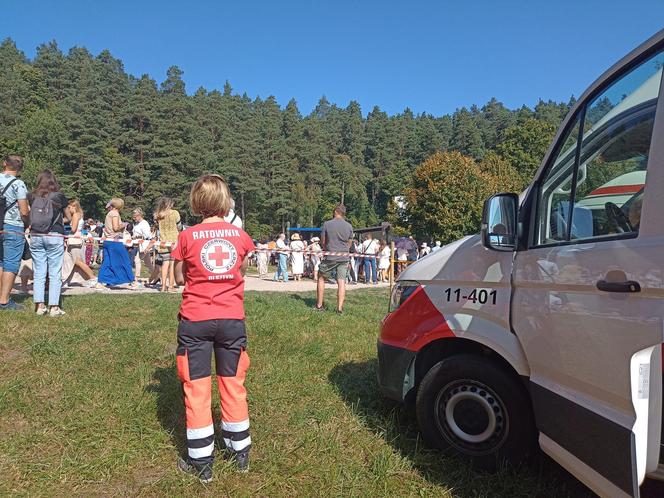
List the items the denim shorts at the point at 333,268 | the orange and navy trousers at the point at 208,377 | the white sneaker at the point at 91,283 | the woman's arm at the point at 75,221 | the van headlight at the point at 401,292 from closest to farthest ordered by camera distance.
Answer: the orange and navy trousers at the point at 208,377, the van headlight at the point at 401,292, the woman's arm at the point at 75,221, the denim shorts at the point at 333,268, the white sneaker at the point at 91,283

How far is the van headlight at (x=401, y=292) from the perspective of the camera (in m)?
3.40

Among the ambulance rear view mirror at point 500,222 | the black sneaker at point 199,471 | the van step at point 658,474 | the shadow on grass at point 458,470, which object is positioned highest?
the ambulance rear view mirror at point 500,222

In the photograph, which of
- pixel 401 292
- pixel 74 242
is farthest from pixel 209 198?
pixel 74 242

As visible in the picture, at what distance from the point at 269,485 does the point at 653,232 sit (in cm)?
232

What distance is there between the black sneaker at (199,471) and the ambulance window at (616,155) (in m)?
2.36

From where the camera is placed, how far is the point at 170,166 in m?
54.8

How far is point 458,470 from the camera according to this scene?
9.57 ft

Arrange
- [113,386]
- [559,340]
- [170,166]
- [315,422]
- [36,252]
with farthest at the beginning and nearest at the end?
[170,166] → [36,252] → [113,386] → [315,422] → [559,340]

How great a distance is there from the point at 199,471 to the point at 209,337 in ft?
2.57

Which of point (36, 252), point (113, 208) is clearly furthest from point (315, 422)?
point (113, 208)

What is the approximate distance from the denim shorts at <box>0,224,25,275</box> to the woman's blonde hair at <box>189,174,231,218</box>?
14.8ft

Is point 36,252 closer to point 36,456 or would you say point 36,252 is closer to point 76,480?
point 36,456

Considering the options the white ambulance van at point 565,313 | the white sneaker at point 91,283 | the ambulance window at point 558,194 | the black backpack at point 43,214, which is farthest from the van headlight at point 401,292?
the white sneaker at point 91,283

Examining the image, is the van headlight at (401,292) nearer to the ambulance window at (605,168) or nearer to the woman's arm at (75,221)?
the ambulance window at (605,168)
